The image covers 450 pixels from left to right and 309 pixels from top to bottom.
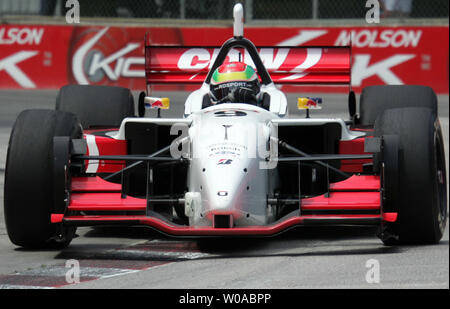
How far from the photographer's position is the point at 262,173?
7539 mm

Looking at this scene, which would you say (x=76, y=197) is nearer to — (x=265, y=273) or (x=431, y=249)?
(x=265, y=273)

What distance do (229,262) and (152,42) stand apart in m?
13.5

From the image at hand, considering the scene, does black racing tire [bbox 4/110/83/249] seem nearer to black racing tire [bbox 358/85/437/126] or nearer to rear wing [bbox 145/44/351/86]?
rear wing [bbox 145/44/351/86]

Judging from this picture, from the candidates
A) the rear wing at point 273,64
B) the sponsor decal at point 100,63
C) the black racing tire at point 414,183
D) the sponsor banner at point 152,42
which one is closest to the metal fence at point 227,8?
the sponsor banner at point 152,42

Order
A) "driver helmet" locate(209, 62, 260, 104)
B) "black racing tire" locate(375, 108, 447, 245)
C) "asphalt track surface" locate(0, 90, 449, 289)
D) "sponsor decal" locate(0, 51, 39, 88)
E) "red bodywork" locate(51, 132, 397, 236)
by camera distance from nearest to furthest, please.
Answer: "asphalt track surface" locate(0, 90, 449, 289), "red bodywork" locate(51, 132, 397, 236), "black racing tire" locate(375, 108, 447, 245), "driver helmet" locate(209, 62, 260, 104), "sponsor decal" locate(0, 51, 39, 88)

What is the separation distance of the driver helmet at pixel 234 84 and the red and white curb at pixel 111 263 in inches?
59.0

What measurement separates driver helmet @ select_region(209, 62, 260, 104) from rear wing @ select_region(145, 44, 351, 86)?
5.29 ft

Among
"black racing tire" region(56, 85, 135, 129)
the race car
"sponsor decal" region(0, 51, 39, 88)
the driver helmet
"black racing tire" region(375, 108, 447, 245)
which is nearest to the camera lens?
the race car

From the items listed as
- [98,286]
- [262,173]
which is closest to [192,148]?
[262,173]

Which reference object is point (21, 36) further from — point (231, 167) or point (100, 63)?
point (231, 167)

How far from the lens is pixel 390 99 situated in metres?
10.4

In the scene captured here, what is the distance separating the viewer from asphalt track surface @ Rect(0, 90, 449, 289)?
6277 millimetres

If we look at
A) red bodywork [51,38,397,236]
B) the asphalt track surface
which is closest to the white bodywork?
red bodywork [51,38,397,236]

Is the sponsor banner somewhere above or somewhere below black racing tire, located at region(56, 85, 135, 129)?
above
